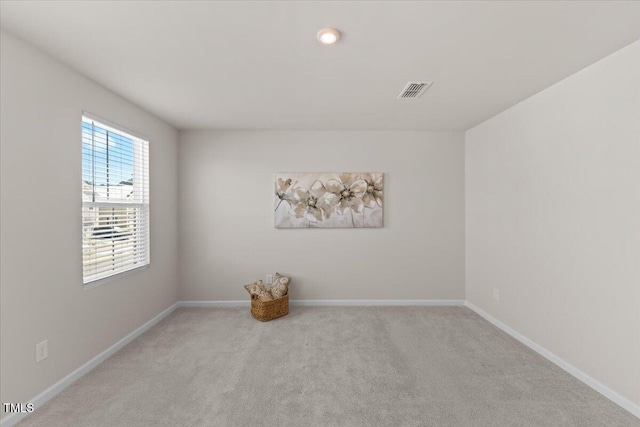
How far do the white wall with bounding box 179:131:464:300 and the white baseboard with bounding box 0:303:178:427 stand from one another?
1006 mm

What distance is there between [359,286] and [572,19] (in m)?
3.33

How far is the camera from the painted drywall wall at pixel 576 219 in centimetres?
196

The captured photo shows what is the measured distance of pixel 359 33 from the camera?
178cm

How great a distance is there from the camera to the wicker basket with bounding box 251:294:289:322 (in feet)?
11.3

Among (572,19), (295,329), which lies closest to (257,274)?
(295,329)

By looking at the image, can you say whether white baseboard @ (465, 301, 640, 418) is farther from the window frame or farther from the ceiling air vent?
the window frame

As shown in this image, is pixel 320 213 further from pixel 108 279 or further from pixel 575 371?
pixel 575 371

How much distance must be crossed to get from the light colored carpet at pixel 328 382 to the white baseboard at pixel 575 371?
0.20ft

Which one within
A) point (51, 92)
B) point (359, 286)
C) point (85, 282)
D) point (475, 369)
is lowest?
point (475, 369)

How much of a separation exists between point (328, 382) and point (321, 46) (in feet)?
8.10

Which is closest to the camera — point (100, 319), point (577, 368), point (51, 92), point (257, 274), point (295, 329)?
point (51, 92)

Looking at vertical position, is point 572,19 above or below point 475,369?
above

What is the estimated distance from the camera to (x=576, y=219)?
2340 mm

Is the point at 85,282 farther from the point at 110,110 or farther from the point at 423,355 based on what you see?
the point at 423,355
